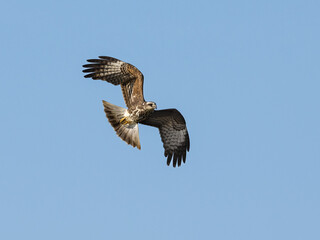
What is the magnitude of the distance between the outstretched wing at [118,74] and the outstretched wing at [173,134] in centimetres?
112

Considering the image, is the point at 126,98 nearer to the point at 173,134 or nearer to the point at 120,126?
the point at 120,126

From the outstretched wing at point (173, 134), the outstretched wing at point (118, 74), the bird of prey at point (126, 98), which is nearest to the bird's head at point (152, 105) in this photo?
the bird of prey at point (126, 98)

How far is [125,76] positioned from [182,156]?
318 centimetres

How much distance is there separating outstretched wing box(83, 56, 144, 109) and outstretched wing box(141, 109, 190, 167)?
1.12 metres

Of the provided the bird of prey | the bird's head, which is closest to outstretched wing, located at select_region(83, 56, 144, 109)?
the bird of prey

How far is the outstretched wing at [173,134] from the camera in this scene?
1912 cm

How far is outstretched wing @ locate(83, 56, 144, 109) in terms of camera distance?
59.9 feet

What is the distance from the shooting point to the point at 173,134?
19562 mm

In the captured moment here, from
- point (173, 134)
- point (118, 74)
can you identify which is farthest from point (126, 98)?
point (173, 134)

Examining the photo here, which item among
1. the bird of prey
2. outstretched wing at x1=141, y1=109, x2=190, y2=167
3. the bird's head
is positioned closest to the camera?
the bird's head

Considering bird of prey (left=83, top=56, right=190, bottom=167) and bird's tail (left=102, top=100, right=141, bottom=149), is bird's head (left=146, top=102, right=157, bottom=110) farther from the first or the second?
bird's tail (left=102, top=100, right=141, bottom=149)

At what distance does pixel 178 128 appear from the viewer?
19438 mm

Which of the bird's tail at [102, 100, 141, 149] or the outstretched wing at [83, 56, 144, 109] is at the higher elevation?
the outstretched wing at [83, 56, 144, 109]

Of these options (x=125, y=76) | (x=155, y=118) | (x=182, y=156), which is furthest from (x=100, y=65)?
(x=182, y=156)
